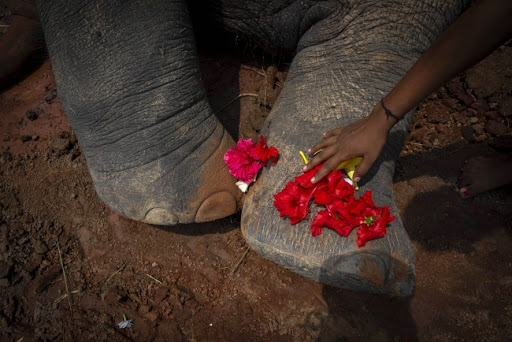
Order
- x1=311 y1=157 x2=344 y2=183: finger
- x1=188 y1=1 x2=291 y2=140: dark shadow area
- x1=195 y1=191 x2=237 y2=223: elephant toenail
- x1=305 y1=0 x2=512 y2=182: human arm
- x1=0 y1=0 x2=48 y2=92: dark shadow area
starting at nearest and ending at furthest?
x1=305 y1=0 x2=512 y2=182: human arm → x1=311 y1=157 x2=344 y2=183: finger → x1=195 y1=191 x2=237 y2=223: elephant toenail → x1=188 y1=1 x2=291 y2=140: dark shadow area → x1=0 y1=0 x2=48 y2=92: dark shadow area

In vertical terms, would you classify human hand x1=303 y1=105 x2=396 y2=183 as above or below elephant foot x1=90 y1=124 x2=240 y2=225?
above

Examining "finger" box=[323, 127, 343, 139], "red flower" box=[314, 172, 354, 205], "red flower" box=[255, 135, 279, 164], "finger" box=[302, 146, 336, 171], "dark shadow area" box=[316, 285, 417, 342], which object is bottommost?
"dark shadow area" box=[316, 285, 417, 342]

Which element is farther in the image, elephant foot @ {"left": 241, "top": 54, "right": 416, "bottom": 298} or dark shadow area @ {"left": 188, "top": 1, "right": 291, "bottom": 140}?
dark shadow area @ {"left": 188, "top": 1, "right": 291, "bottom": 140}

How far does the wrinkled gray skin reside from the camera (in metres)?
1.73

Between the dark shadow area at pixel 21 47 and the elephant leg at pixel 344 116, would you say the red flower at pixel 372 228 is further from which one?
the dark shadow area at pixel 21 47

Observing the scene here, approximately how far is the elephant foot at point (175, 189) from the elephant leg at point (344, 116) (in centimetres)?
18

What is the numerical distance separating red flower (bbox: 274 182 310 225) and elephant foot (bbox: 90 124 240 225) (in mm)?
353

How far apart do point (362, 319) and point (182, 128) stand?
1.47m

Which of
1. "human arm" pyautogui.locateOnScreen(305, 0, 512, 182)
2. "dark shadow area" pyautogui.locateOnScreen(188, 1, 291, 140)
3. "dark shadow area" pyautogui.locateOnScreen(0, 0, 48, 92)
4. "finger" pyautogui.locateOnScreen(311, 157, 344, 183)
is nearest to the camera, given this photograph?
"human arm" pyautogui.locateOnScreen(305, 0, 512, 182)

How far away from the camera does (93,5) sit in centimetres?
185

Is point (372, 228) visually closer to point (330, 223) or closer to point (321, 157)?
point (330, 223)

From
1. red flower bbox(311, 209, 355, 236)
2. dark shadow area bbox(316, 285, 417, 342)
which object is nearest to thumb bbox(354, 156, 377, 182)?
red flower bbox(311, 209, 355, 236)

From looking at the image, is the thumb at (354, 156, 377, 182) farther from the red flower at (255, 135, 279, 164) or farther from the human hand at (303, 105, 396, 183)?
the red flower at (255, 135, 279, 164)

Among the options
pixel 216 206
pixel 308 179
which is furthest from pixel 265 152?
pixel 216 206
